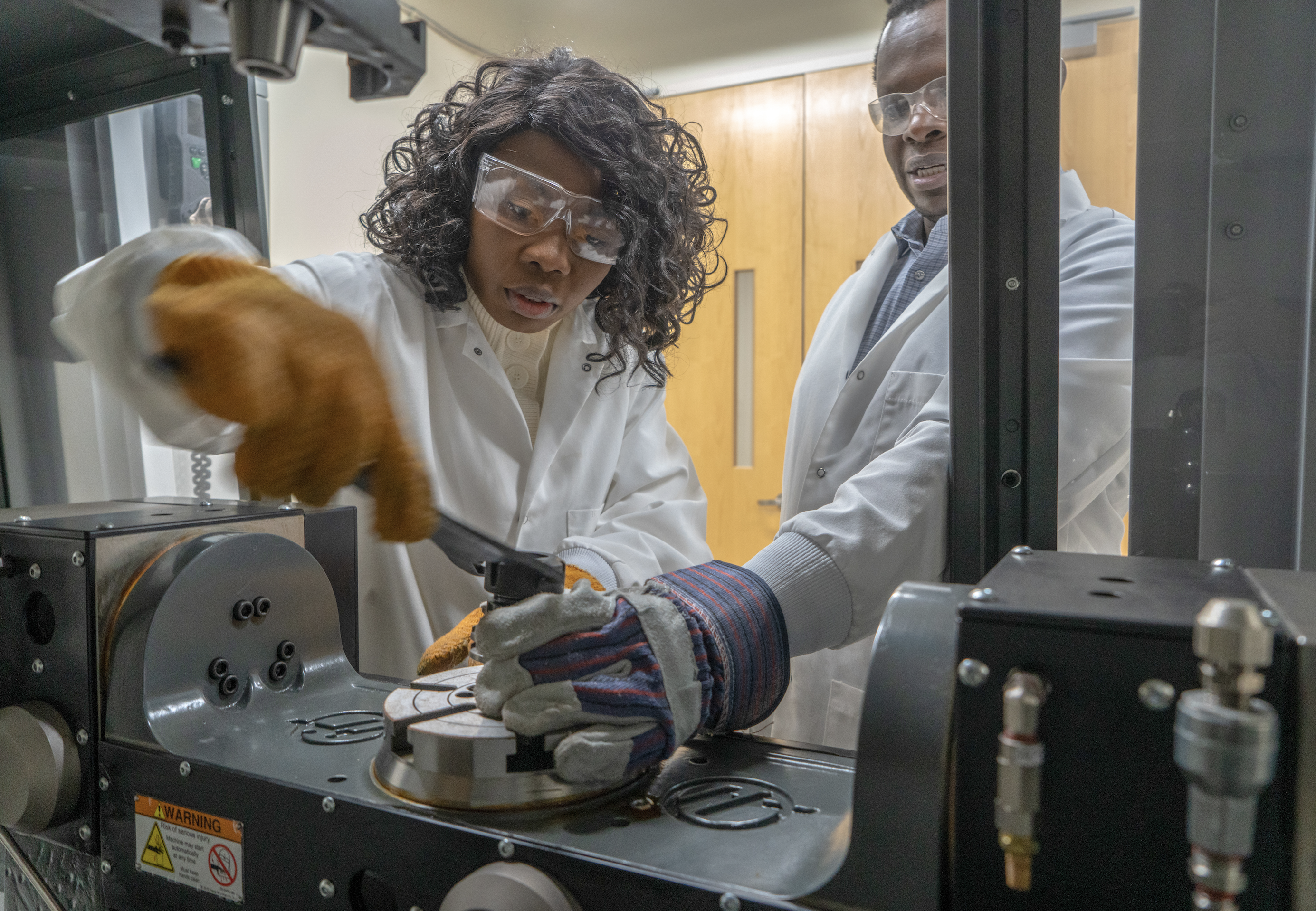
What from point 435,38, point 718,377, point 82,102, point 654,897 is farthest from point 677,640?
point 435,38

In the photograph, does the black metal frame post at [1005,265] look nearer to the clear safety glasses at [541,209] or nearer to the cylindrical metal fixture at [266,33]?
the cylindrical metal fixture at [266,33]

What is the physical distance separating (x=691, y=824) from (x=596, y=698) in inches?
4.1

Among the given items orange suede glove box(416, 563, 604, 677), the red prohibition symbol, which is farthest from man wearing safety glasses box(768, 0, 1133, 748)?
the red prohibition symbol

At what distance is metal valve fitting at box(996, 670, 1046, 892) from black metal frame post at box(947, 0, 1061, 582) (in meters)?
0.34

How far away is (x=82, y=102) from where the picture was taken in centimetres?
147

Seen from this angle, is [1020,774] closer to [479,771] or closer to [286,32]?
[479,771]

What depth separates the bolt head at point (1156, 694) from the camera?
0.41 m


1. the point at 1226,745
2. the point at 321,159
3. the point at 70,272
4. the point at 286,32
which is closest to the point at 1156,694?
the point at 1226,745

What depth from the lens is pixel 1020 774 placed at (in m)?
0.43

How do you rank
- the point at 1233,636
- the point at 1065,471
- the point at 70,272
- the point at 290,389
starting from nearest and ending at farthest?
the point at 1233,636
the point at 290,389
the point at 1065,471
the point at 70,272

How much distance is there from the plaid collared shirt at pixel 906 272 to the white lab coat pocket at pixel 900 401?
116 mm

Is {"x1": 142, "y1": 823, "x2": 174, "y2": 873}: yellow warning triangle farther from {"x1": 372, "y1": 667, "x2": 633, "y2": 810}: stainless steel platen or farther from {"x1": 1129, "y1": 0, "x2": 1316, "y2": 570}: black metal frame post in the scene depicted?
{"x1": 1129, "y1": 0, "x2": 1316, "y2": 570}: black metal frame post

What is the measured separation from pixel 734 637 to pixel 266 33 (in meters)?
0.56

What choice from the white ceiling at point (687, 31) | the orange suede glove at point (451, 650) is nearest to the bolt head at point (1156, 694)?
the orange suede glove at point (451, 650)
